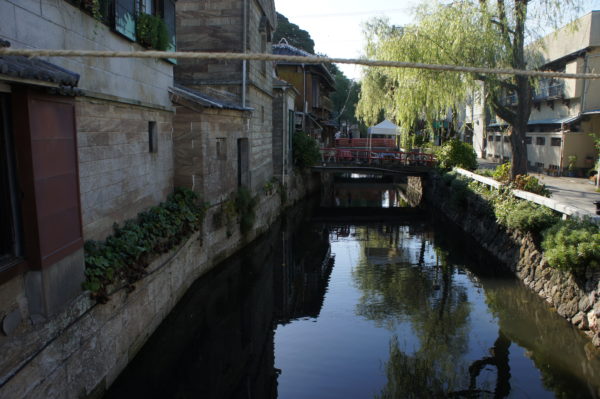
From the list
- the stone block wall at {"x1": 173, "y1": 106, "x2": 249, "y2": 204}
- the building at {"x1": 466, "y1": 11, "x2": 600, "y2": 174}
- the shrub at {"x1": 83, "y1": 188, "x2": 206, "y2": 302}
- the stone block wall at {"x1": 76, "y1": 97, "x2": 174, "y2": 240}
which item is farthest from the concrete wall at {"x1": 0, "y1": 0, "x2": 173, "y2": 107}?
the building at {"x1": 466, "y1": 11, "x2": 600, "y2": 174}

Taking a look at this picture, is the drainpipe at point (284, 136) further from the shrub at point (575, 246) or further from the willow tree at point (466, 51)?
the shrub at point (575, 246)

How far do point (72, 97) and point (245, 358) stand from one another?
5.21 meters

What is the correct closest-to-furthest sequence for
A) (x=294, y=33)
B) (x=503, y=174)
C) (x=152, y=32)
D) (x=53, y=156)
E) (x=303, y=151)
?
(x=53, y=156), (x=152, y=32), (x=503, y=174), (x=303, y=151), (x=294, y=33)

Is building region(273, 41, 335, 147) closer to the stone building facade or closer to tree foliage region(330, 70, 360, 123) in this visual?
the stone building facade

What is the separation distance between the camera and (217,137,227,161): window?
1315 centimetres

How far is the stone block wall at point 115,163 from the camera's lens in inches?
291

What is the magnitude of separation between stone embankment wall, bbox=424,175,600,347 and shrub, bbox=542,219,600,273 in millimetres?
244

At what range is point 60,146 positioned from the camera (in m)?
5.77

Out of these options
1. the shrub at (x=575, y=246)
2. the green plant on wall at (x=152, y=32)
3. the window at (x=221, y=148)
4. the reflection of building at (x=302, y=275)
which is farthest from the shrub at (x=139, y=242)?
the shrub at (x=575, y=246)

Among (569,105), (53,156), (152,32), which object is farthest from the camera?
(569,105)

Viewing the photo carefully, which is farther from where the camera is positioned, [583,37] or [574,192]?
[583,37]

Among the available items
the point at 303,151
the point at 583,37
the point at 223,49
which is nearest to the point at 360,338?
the point at 223,49

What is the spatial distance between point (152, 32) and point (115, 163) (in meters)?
2.98

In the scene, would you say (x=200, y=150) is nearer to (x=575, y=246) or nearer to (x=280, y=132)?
(x=575, y=246)
